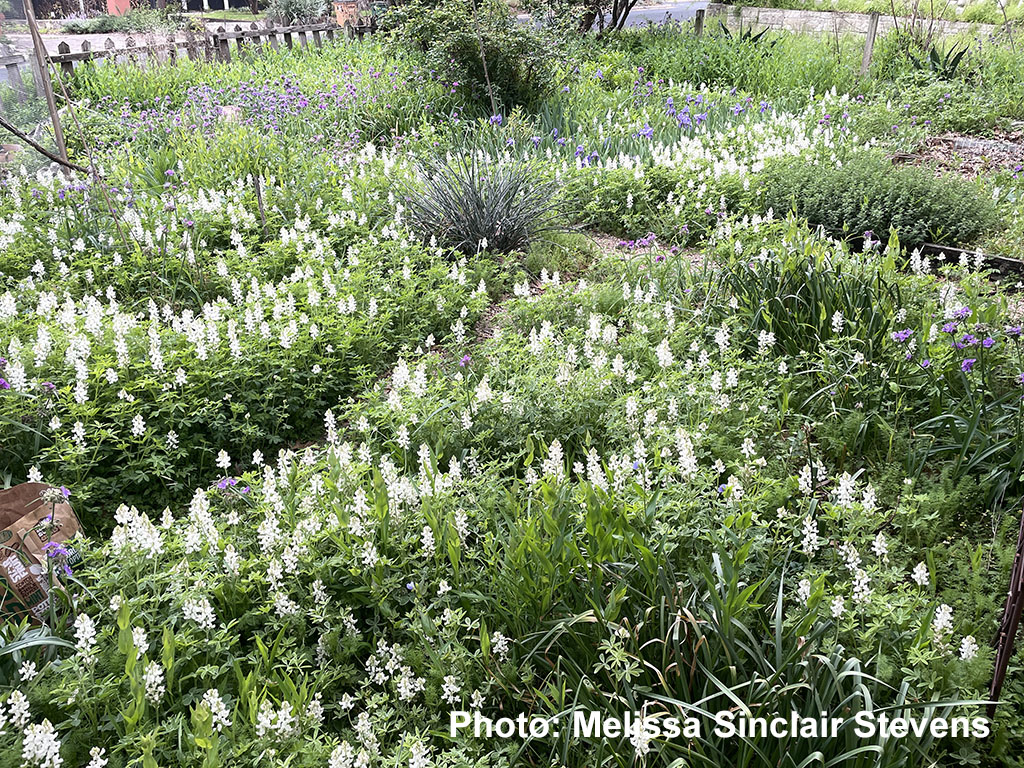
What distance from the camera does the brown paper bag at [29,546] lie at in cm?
262

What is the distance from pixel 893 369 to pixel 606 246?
3.07 m

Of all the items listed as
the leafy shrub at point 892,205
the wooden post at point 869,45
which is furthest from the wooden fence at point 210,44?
the wooden post at point 869,45

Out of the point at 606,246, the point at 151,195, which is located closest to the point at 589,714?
the point at 606,246

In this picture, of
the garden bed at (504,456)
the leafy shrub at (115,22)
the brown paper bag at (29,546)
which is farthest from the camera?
the leafy shrub at (115,22)

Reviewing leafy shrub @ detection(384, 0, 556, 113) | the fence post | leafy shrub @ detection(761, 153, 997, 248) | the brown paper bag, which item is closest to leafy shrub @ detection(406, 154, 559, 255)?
leafy shrub @ detection(761, 153, 997, 248)

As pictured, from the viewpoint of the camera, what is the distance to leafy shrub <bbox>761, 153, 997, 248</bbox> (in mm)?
5699

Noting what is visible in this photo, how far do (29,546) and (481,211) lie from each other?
4.08 meters

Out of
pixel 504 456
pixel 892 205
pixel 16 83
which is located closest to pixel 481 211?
pixel 504 456

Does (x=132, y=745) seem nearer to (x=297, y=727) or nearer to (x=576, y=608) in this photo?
(x=297, y=727)

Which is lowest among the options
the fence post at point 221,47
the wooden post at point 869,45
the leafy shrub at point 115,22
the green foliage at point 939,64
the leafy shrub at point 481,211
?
the leafy shrub at point 481,211

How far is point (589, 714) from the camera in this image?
2.23m

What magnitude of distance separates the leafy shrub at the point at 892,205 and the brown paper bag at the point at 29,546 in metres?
5.14

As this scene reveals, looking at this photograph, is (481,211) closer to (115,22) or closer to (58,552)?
(58,552)

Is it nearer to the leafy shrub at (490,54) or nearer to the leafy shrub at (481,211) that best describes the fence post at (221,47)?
the leafy shrub at (490,54)
